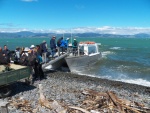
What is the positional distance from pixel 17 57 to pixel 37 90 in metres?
5.78

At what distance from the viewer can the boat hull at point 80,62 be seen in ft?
81.5

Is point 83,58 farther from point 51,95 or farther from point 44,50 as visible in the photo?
point 51,95

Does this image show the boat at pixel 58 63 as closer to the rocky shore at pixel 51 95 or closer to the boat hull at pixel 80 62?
the boat hull at pixel 80 62

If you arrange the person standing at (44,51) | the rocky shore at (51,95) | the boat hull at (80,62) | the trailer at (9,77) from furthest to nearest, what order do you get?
the boat hull at (80,62) < the person standing at (44,51) < the trailer at (9,77) < the rocky shore at (51,95)

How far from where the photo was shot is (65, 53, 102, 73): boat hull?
81.5ft

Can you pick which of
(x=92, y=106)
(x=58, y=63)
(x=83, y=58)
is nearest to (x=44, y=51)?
(x=58, y=63)

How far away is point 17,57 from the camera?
19.3 m

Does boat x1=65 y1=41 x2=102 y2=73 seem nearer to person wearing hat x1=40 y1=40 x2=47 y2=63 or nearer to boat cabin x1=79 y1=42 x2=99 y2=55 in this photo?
boat cabin x1=79 y1=42 x2=99 y2=55

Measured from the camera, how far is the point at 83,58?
2692 cm

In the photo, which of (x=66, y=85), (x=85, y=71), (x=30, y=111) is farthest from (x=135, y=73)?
(x=30, y=111)

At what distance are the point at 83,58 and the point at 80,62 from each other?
0.75m

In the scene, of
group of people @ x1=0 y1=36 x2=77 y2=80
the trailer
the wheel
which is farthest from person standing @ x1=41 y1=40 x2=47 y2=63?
the wheel

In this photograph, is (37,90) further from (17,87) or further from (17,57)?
(17,57)


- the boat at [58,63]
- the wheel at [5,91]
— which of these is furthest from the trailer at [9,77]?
the boat at [58,63]
